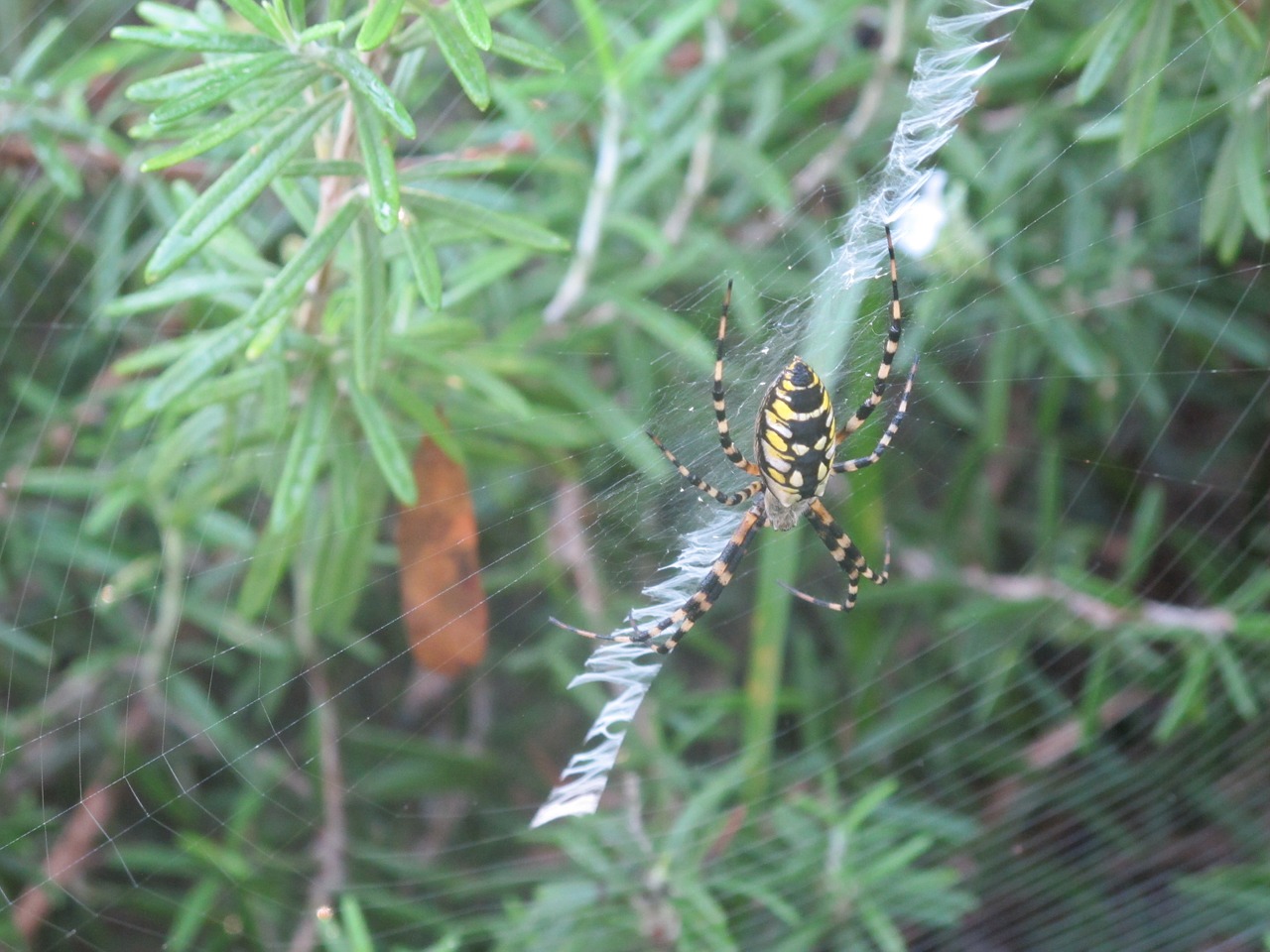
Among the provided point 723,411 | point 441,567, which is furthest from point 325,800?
point 723,411

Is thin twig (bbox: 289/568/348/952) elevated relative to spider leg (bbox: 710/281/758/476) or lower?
lower

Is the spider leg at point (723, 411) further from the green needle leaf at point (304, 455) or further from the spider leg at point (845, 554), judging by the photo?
the green needle leaf at point (304, 455)

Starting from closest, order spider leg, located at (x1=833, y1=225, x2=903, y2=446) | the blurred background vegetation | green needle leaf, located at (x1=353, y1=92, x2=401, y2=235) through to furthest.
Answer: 1. green needle leaf, located at (x1=353, y1=92, x2=401, y2=235)
2. spider leg, located at (x1=833, y1=225, x2=903, y2=446)
3. the blurred background vegetation

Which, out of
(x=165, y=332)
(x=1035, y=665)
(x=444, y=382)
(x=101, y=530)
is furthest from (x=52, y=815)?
(x=1035, y=665)

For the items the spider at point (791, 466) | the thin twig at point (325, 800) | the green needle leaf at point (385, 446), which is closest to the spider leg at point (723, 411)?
the spider at point (791, 466)

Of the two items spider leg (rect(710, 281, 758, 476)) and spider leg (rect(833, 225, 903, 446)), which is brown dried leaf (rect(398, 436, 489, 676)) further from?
spider leg (rect(833, 225, 903, 446))

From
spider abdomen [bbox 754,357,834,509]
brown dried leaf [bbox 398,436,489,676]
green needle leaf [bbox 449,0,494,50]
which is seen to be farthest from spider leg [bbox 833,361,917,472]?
green needle leaf [bbox 449,0,494,50]

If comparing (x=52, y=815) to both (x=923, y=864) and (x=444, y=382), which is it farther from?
(x=923, y=864)

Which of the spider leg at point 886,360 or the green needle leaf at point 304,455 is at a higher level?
the green needle leaf at point 304,455
